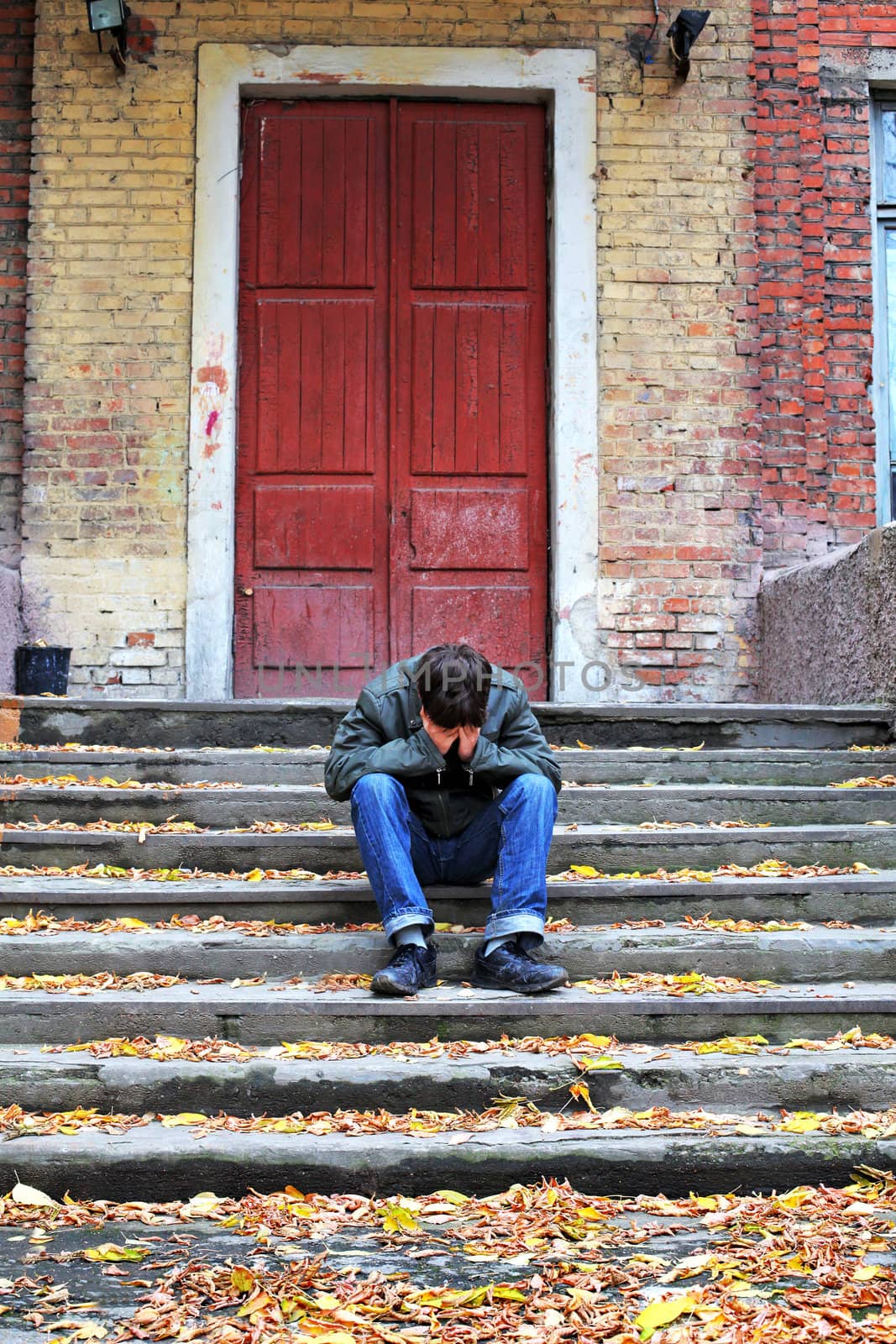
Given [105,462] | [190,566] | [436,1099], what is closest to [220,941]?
[436,1099]

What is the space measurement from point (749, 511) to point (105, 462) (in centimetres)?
317

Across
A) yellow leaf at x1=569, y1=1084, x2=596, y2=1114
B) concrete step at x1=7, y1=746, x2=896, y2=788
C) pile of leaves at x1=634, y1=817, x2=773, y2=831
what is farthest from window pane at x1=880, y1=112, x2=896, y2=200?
yellow leaf at x1=569, y1=1084, x2=596, y2=1114

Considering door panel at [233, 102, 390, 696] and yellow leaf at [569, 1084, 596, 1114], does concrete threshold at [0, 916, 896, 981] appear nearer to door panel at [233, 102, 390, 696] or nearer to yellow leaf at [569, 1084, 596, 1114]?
yellow leaf at [569, 1084, 596, 1114]

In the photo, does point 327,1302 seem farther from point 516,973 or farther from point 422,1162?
point 516,973

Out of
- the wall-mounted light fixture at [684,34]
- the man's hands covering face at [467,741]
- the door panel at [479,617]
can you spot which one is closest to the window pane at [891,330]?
the wall-mounted light fixture at [684,34]

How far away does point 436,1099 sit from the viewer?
9.30ft

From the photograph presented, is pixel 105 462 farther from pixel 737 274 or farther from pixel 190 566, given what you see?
pixel 737 274

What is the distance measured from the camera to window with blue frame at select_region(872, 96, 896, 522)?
6809 mm

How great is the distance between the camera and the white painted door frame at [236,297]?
6.03 m

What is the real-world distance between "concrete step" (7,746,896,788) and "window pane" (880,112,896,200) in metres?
3.74

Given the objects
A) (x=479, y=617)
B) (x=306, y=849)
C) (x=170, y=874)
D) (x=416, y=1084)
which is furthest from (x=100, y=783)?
(x=479, y=617)

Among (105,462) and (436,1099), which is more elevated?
(105,462)

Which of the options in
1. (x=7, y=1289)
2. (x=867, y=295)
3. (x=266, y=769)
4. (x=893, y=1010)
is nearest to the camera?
(x=7, y=1289)

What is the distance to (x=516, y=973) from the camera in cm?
317
